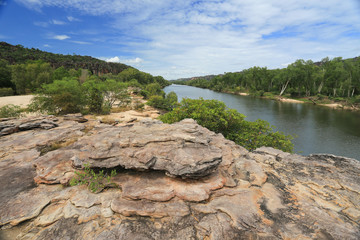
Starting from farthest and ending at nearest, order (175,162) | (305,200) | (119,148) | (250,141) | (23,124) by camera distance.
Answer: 1. (250,141)
2. (23,124)
3. (119,148)
4. (175,162)
5. (305,200)

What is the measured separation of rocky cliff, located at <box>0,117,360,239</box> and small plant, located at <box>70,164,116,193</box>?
0.50ft

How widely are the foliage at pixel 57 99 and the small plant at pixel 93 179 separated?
2204cm

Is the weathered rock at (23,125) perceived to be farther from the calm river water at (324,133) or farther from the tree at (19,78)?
the tree at (19,78)

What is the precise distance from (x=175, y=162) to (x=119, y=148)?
299cm

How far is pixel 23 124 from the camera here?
1414 centimetres

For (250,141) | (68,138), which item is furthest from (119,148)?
(250,141)

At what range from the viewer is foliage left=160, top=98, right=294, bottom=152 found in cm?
1477

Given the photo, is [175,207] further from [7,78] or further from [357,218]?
[7,78]

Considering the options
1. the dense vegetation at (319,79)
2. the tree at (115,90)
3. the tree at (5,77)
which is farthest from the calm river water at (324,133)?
the tree at (5,77)

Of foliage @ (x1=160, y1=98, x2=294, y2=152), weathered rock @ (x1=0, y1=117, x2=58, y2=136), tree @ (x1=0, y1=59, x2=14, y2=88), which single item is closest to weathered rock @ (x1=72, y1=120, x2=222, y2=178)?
foliage @ (x1=160, y1=98, x2=294, y2=152)

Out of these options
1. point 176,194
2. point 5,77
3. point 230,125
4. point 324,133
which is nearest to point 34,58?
Answer: point 5,77

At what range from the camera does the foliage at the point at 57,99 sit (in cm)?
2339

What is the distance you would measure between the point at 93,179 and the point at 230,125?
44.7ft

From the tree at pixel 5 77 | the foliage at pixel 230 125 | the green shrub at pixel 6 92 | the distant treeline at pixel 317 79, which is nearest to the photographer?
the foliage at pixel 230 125
